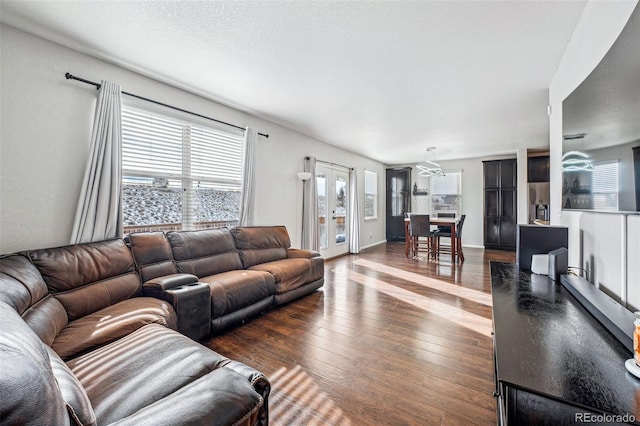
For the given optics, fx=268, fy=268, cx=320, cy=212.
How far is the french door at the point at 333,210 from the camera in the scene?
5.91 m

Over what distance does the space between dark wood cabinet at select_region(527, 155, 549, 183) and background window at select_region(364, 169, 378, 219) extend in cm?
375

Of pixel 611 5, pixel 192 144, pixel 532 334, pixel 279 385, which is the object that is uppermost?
pixel 611 5

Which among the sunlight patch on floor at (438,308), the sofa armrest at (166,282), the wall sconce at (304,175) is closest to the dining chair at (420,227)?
the sunlight patch on floor at (438,308)

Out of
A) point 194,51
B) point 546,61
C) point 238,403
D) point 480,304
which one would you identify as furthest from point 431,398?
point 194,51

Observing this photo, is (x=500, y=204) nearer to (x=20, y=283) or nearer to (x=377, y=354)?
(x=377, y=354)

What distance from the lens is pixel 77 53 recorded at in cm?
243

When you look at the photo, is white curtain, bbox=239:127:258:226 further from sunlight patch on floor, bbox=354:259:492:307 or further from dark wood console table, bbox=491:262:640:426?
dark wood console table, bbox=491:262:640:426

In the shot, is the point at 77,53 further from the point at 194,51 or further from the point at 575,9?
the point at 575,9

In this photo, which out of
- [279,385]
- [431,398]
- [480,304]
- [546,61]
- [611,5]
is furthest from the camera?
[480,304]

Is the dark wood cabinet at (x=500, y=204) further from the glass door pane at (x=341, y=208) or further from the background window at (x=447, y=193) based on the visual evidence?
the glass door pane at (x=341, y=208)

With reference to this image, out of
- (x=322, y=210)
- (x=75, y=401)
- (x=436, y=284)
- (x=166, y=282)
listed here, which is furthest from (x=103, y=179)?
(x=436, y=284)

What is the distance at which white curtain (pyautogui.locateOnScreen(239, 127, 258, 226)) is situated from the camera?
3.86 meters

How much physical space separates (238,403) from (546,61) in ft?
11.8

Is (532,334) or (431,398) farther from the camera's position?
(431,398)
